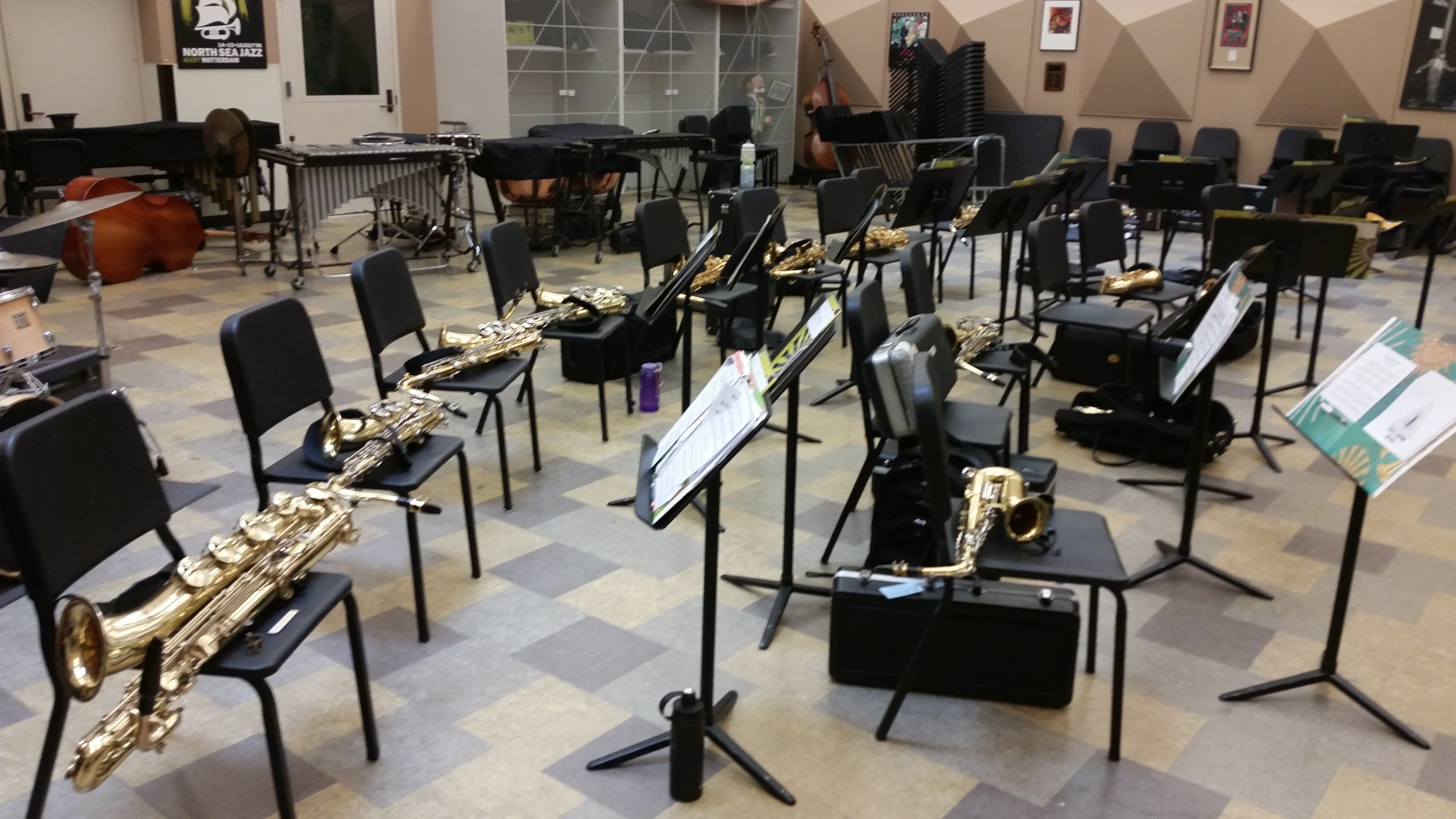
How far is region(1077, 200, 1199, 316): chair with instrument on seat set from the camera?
5750 millimetres

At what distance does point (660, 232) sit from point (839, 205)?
1.46 meters

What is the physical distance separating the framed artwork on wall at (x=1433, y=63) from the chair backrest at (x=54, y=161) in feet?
36.8

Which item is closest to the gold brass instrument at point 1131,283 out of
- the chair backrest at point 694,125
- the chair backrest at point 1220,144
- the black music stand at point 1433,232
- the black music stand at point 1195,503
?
the black music stand at point 1433,232

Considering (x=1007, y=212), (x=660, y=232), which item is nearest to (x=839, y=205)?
(x=1007, y=212)

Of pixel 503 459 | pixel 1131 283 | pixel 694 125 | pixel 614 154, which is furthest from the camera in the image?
pixel 694 125

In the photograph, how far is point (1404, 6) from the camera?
33.0ft

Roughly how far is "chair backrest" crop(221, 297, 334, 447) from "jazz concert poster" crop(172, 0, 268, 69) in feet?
22.7

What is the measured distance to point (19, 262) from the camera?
13.0ft

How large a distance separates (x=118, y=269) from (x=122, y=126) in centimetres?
142

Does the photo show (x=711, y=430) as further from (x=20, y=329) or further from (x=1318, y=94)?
(x=1318, y=94)

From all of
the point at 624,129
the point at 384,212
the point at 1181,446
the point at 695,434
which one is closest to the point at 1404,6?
the point at 624,129

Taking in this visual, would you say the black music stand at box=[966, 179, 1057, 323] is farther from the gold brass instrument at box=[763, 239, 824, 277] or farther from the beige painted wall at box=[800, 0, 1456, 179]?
the beige painted wall at box=[800, 0, 1456, 179]

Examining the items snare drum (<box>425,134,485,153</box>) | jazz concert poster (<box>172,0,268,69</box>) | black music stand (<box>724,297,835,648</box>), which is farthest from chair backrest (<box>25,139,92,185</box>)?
black music stand (<box>724,297,835,648</box>)

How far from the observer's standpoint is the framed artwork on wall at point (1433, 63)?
32.6 ft
